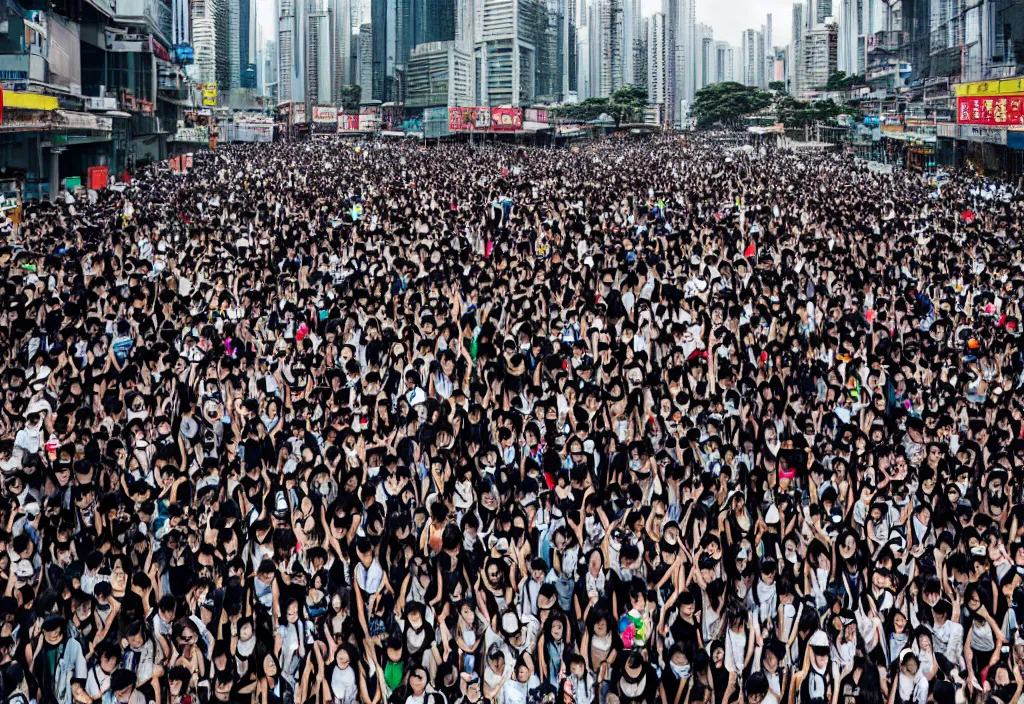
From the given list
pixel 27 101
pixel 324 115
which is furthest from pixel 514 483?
pixel 324 115

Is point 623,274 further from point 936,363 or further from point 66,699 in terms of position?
point 66,699

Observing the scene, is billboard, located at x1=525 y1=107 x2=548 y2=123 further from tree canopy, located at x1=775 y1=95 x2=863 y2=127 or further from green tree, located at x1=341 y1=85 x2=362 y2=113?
green tree, located at x1=341 y1=85 x2=362 y2=113

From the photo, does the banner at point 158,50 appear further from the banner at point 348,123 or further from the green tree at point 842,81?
the green tree at point 842,81

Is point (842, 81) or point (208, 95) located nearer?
point (208, 95)

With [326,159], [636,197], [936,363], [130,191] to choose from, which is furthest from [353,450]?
[326,159]

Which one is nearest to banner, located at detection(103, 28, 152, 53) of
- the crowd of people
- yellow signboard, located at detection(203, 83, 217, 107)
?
yellow signboard, located at detection(203, 83, 217, 107)

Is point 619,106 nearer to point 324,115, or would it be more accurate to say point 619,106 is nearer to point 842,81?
point 842,81
